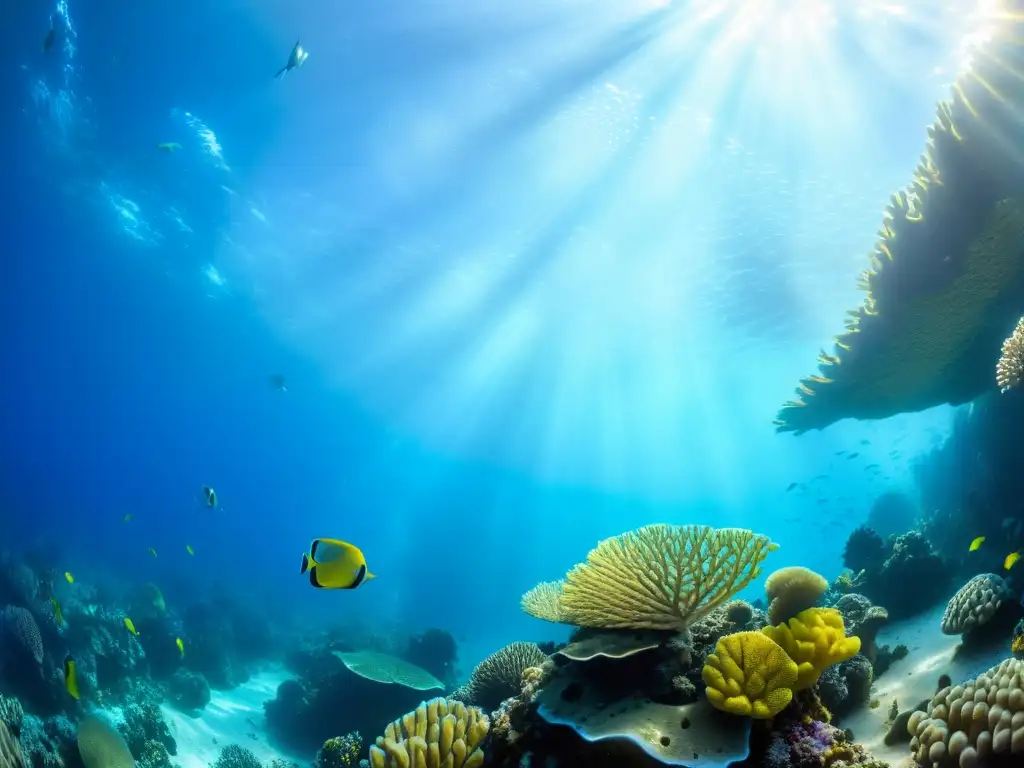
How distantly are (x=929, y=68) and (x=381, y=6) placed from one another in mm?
17002

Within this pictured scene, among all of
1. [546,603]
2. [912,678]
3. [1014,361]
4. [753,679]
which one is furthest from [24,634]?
[1014,361]

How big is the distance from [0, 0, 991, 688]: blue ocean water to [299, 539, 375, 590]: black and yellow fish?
304 inches

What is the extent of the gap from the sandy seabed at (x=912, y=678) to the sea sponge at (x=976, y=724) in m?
0.39

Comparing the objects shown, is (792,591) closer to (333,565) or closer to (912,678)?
(912,678)

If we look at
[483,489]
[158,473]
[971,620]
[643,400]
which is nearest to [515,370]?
[643,400]

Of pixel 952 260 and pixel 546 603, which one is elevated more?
pixel 952 260

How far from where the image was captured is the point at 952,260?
285 inches

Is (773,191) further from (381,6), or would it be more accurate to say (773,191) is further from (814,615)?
(814,615)

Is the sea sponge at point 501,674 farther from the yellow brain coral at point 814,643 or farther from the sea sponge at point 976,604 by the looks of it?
the sea sponge at point 976,604

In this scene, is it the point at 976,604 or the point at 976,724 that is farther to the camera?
the point at 976,604

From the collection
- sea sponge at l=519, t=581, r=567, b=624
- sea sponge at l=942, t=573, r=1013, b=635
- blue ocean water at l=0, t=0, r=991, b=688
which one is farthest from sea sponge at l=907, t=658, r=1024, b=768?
blue ocean water at l=0, t=0, r=991, b=688

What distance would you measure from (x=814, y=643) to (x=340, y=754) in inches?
287

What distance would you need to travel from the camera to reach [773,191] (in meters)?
19.0

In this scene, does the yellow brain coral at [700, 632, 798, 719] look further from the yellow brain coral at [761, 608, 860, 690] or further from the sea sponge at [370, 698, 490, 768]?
the sea sponge at [370, 698, 490, 768]
